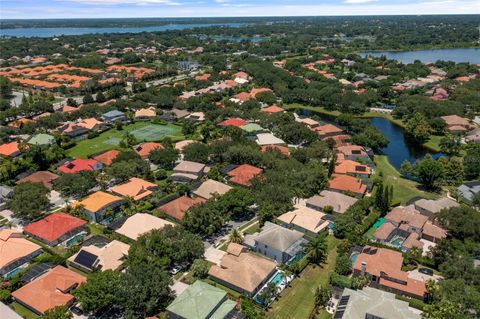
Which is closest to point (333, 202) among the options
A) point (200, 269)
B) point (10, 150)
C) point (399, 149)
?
point (200, 269)

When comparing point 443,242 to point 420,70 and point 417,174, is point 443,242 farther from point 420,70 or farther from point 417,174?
point 420,70

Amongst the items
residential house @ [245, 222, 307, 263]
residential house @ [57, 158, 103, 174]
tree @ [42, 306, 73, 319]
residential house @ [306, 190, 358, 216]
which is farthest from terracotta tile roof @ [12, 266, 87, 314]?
residential house @ [306, 190, 358, 216]

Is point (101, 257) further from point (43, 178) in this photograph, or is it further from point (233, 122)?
point (233, 122)

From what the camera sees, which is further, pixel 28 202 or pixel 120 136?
pixel 120 136

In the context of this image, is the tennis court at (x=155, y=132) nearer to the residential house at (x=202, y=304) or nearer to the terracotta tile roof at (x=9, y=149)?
the terracotta tile roof at (x=9, y=149)

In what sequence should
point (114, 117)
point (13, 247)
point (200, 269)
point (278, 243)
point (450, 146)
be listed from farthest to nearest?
point (114, 117) → point (450, 146) → point (13, 247) → point (278, 243) → point (200, 269)

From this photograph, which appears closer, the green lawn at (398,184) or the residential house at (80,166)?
the green lawn at (398,184)

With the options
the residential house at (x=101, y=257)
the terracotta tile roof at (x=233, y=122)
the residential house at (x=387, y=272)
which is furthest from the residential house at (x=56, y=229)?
the terracotta tile roof at (x=233, y=122)
